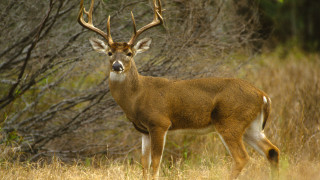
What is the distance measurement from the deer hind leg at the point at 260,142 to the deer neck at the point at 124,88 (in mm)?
1653

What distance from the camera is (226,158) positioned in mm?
8500

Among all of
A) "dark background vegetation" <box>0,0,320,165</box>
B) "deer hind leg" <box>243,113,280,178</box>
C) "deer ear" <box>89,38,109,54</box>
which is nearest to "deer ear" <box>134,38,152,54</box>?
"deer ear" <box>89,38,109,54</box>

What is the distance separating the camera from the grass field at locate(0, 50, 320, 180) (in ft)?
21.9

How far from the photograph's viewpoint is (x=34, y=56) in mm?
8680

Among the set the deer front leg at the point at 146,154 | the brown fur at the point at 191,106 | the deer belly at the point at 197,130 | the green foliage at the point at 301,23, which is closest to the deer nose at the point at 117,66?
the brown fur at the point at 191,106

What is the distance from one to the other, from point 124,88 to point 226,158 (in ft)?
8.26

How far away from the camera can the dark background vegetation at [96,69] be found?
8500mm

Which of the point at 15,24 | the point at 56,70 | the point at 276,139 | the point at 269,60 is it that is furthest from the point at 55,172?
the point at 269,60

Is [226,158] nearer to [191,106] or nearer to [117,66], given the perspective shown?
[191,106]

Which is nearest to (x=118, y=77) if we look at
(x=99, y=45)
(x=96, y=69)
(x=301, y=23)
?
(x=99, y=45)

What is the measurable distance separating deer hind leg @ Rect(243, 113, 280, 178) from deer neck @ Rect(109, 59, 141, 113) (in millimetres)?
1653

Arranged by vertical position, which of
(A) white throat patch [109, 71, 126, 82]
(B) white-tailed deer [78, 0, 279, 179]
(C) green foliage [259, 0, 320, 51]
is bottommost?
(C) green foliage [259, 0, 320, 51]

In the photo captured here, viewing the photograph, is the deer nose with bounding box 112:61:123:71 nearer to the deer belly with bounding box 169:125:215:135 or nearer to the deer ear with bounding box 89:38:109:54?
the deer ear with bounding box 89:38:109:54

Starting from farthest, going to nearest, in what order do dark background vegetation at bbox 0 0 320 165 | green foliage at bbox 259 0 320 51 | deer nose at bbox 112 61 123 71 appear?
green foliage at bbox 259 0 320 51, dark background vegetation at bbox 0 0 320 165, deer nose at bbox 112 61 123 71
